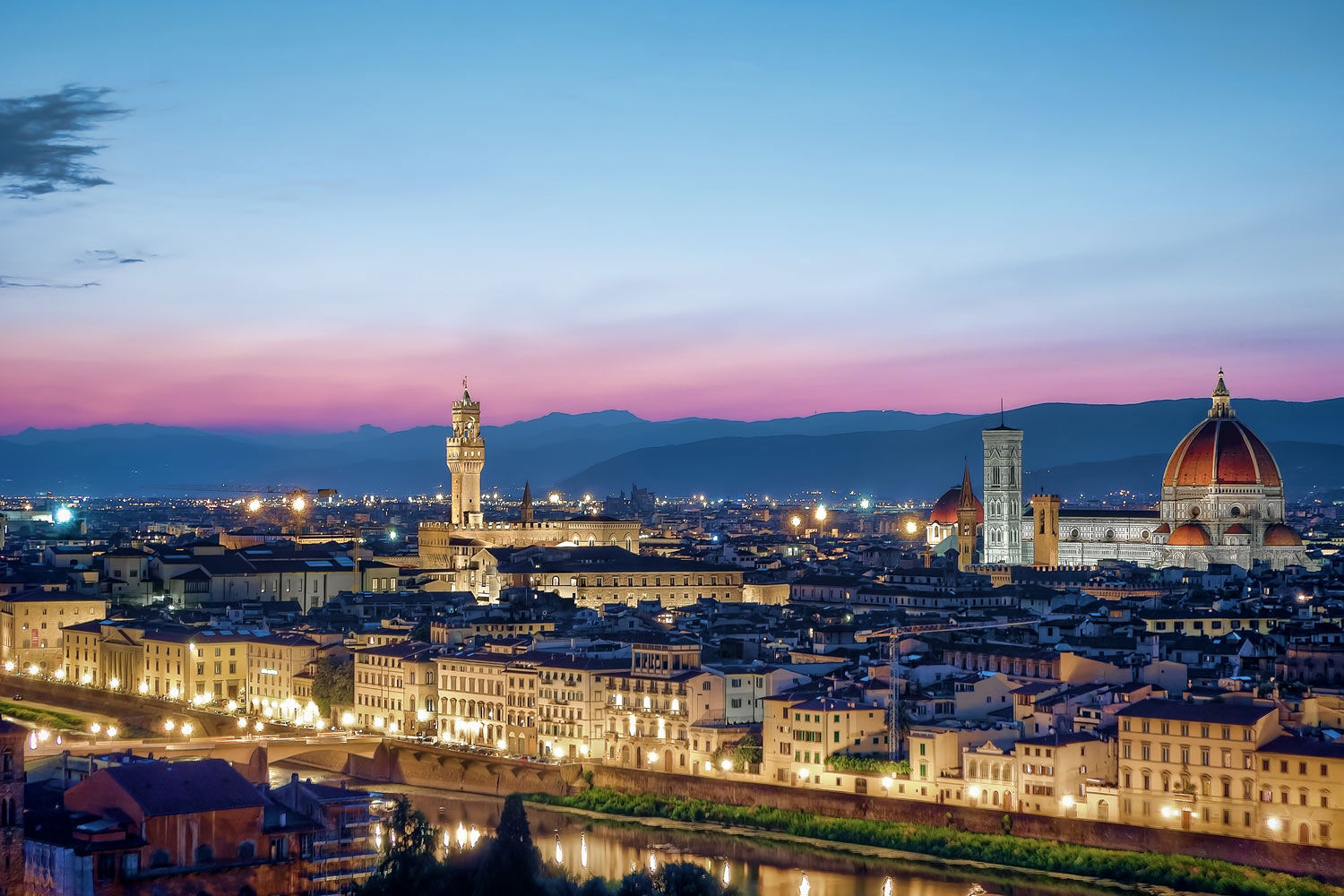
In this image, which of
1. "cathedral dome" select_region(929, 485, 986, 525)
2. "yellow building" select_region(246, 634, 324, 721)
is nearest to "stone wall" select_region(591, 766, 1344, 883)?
"yellow building" select_region(246, 634, 324, 721)

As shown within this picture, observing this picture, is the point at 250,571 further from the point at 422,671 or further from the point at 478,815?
the point at 478,815

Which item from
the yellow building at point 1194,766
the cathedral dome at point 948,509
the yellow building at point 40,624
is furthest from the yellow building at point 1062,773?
the cathedral dome at point 948,509

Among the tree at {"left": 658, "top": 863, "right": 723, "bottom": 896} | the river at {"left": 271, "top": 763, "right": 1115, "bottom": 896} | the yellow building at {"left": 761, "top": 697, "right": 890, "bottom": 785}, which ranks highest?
the yellow building at {"left": 761, "top": 697, "right": 890, "bottom": 785}

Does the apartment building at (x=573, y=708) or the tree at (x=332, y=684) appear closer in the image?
the apartment building at (x=573, y=708)

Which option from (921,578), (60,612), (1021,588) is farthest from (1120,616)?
(60,612)

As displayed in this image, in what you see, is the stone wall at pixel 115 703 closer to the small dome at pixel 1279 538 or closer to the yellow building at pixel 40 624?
the yellow building at pixel 40 624

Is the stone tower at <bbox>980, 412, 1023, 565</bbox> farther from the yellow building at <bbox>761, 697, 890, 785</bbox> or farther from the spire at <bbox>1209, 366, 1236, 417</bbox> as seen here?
the yellow building at <bbox>761, 697, 890, 785</bbox>

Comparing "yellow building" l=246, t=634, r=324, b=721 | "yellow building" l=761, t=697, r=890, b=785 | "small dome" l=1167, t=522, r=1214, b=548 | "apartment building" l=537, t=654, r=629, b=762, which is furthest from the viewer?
"small dome" l=1167, t=522, r=1214, b=548
